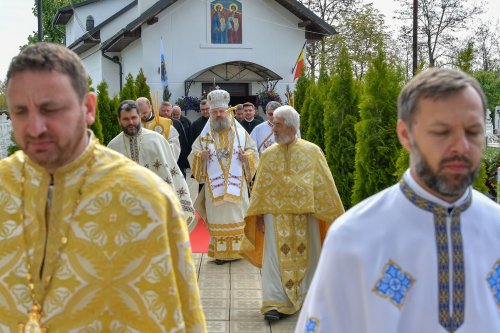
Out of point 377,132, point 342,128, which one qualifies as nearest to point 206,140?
point 342,128

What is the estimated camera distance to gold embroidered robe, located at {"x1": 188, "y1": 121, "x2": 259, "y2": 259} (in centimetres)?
1027

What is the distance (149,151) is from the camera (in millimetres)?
7770

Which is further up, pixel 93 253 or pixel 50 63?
pixel 50 63

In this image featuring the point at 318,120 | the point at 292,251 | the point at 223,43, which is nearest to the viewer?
the point at 292,251

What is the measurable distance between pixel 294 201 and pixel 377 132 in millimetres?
1734

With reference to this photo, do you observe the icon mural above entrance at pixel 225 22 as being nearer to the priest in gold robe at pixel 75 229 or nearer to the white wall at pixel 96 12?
the white wall at pixel 96 12

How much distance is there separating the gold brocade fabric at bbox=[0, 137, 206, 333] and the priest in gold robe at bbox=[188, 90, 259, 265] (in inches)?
293

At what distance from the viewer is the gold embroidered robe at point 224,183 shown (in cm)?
1027

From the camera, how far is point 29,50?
2.63 meters

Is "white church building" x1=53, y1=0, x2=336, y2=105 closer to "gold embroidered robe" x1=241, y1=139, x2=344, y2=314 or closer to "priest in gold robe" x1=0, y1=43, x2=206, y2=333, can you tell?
"gold embroidered robe" x1=241, y1=139, x2=344, y2=314

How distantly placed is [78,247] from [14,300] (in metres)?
0.28

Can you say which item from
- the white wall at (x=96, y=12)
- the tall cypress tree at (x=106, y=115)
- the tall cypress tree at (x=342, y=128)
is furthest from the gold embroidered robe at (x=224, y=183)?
the white wall at (x=96, y=12)

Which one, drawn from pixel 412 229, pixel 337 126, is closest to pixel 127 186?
pixel 412 229

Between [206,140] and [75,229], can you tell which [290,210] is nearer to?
[206,140]
